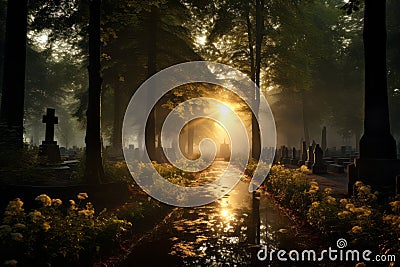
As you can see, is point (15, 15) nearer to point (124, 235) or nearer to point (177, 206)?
point (177, 206)

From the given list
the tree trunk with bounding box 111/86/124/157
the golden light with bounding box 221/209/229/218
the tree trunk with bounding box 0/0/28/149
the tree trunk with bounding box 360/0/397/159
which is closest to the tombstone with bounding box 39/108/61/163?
the tree trunk with bounding box 0/0/28/149

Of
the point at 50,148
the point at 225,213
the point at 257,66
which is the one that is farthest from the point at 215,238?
the point at 257,66

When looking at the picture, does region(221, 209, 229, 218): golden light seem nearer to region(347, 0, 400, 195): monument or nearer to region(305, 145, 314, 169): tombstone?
region(347, 0, 400, 195): monument

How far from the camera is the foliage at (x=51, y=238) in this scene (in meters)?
4.00

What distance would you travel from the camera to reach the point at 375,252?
4.72 m

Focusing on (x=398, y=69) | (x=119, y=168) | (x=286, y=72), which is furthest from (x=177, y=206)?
(x=398, y=69)

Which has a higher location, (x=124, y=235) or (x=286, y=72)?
(x=286, y=72)

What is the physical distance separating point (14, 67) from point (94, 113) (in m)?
4.88

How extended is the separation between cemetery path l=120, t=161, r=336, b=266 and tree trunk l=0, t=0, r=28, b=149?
24.8 ft

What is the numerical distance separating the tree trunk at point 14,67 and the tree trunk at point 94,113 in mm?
3782

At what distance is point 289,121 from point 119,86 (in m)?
34.8

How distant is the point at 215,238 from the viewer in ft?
21.2

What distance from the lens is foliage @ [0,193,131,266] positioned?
13.1 ft

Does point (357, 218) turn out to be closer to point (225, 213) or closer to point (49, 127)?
point (225, 213)
